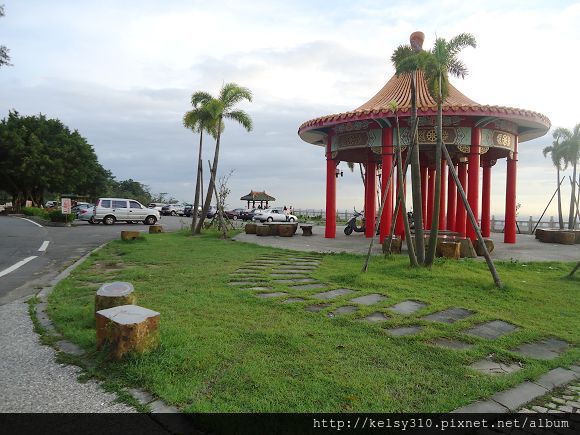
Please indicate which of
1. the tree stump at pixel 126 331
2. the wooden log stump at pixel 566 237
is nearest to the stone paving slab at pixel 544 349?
the tree stump at pixel 126 331

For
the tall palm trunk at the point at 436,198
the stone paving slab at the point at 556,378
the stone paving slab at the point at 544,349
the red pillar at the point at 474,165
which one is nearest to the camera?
the stone paving slab at the point at 556,378

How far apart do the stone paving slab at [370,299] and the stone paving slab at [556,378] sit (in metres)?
2.45

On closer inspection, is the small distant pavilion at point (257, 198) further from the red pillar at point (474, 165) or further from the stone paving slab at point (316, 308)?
the stone paving slab at point (316, 308)

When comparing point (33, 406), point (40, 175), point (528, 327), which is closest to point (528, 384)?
point (528, 327)

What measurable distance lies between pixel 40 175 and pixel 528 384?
40316mm

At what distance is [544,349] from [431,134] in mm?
10346

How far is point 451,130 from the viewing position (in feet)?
45.3

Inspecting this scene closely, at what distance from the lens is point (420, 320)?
5.02 metres

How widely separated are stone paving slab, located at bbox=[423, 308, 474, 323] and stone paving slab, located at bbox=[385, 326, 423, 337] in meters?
0.43

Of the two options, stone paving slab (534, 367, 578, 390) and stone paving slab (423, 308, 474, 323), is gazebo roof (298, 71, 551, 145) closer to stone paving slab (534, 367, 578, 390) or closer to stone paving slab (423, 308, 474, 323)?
stone paving slab (423, 308, 474, 323)

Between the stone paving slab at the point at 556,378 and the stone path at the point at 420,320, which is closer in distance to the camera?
the stone path at the point at 420,320

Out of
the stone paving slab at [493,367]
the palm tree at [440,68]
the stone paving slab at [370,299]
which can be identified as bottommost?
the stone paving slab at [493,367]

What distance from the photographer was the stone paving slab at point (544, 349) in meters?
4.18

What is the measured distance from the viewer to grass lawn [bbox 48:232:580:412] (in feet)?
10.3
